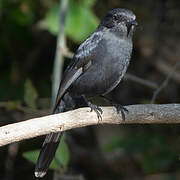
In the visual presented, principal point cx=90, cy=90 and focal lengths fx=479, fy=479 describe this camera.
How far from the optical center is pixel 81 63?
4727mm

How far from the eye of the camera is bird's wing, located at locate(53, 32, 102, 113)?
467 cm

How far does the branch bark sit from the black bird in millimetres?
620

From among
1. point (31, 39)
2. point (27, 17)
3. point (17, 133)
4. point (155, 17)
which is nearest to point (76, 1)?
point (27, 17)

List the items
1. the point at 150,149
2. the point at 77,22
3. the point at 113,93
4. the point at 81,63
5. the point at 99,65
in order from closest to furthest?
the point at 99,65, the point at 81,63, the point at 77,22, the point at 150,149, the point at 113,93

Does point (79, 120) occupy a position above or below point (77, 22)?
below

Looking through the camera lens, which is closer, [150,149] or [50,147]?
[50,147]

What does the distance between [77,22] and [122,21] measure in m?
1.08

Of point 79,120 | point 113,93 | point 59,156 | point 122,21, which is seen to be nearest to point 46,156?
point 59,156

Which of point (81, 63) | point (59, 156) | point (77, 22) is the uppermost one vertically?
point (77, 22)

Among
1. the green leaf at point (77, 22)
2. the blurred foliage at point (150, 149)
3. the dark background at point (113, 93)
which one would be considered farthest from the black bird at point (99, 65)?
the blurred foliage at point (150, 149)

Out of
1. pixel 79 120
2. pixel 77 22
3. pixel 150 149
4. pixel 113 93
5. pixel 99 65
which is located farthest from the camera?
pixel 113 93

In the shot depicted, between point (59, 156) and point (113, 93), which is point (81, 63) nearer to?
point (59, 156)

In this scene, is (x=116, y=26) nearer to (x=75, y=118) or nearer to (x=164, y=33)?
(x=75, y=118)

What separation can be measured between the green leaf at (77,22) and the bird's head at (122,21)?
0.93 m
